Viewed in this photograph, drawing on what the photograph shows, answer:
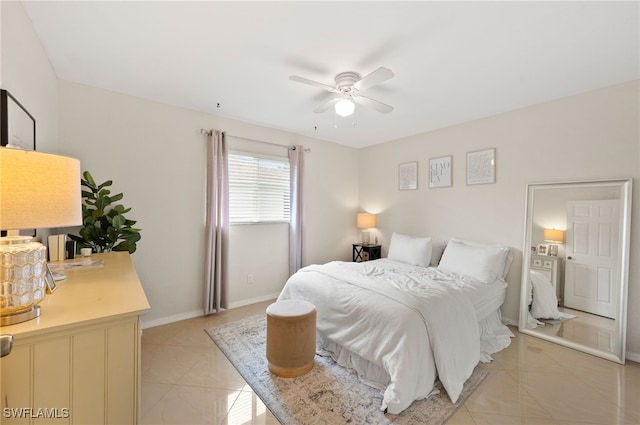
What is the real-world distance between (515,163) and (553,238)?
3.01 feet

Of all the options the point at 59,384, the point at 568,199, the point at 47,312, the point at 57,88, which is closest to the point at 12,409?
the point at 59,384

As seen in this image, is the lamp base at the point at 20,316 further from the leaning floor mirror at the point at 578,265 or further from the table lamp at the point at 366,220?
the table lamp at the point at 366,220

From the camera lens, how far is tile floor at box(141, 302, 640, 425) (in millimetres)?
1774

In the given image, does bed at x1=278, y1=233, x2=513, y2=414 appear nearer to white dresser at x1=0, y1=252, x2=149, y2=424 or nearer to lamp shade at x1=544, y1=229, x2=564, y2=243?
lamp shade at x1=544, y1=229, x2=564, y2=243

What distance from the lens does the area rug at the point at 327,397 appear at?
1747 millimetres

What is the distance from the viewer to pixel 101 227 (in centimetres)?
249

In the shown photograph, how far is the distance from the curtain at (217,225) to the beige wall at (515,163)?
2.61 m

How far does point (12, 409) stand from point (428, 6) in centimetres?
253

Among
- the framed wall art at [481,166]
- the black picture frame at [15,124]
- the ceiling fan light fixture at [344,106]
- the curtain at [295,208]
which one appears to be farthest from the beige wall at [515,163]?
the black picture frame at [15,124]

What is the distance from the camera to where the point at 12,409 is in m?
0.84

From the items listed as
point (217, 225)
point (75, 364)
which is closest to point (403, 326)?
point (75, 364)

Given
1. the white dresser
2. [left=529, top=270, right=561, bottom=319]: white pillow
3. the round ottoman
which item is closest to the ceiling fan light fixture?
the round ottoman

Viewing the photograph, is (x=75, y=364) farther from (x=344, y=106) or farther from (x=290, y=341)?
(x=344, y=106)

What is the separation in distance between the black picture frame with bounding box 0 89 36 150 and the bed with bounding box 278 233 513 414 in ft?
7.48
